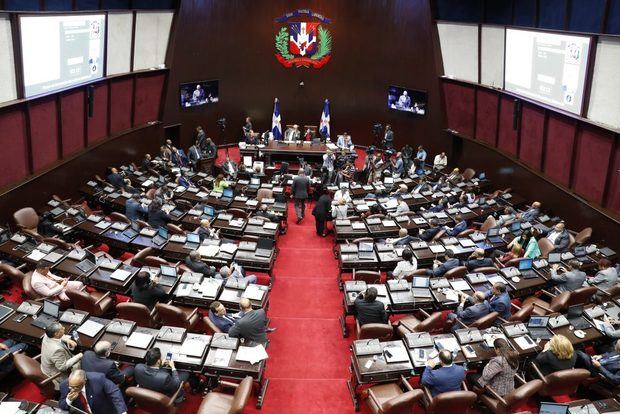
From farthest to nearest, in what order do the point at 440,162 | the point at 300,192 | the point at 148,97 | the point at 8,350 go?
1. the point at 440,162
2. the point at 148,97
3. the point at 300,192
4. the point at 8,350

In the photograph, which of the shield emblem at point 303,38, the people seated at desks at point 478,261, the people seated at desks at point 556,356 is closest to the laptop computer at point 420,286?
the people seated at desks at point 478,261

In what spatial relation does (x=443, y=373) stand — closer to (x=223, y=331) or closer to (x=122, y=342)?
(x=223, y=331)

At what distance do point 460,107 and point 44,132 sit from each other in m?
13.1

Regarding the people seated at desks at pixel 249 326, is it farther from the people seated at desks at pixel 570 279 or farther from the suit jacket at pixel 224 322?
the people seated at desks at pixel 570 279

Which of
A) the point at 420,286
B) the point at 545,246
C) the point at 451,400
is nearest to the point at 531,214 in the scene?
the point at 545,246

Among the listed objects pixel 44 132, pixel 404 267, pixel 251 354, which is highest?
pixel 44 132

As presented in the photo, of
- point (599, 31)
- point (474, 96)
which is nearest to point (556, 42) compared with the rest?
point (599, 31)

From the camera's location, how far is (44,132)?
12.4m

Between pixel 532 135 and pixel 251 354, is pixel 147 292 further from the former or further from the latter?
pixel 532 135

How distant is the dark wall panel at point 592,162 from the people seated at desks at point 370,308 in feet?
23.2

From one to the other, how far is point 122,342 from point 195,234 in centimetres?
364

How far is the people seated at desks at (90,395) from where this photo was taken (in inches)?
219

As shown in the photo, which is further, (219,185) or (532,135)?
(532,135)

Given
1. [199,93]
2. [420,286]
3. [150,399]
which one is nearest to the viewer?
[150,399]
